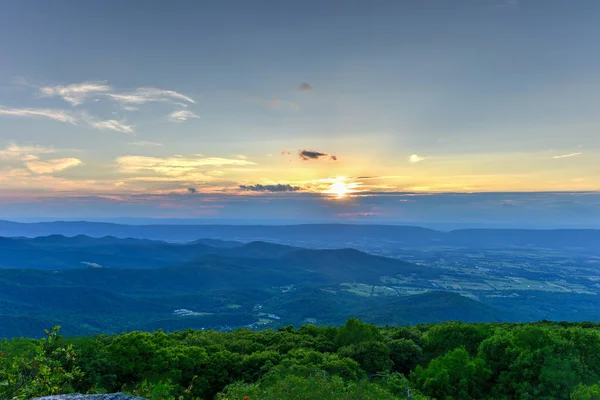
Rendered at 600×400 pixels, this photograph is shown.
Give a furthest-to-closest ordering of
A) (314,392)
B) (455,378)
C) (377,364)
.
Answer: (377,364) → (455,378) → (314,392)

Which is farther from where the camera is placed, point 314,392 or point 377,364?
point 377,364

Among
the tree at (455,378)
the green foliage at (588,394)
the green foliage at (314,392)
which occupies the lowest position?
the tree at (455,378)

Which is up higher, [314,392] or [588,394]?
[314,392]

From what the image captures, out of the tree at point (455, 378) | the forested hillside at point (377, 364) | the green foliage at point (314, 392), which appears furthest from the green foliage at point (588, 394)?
the green foliage at point (314, 392)

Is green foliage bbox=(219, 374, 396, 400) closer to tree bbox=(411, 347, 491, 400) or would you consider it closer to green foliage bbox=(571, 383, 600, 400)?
green foliage bbox=(571, 383, 600, 400)

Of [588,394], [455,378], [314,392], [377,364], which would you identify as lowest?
[377,364]

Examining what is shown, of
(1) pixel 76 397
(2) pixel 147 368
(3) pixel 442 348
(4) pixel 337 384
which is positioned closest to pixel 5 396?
(1) pixel 76 397

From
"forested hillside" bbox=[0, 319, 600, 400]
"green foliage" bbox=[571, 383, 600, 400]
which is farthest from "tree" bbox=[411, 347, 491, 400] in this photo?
"green foliage" bbox=[571, 383, 600, 400]

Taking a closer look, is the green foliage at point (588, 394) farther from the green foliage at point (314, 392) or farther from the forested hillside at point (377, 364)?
the green foliage at point (314, 392)

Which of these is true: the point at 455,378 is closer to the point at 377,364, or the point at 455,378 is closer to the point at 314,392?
the point at 377,364

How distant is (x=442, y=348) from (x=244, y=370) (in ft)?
87.2

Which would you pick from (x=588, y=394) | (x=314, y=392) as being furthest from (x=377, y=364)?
(x=314, y=392)

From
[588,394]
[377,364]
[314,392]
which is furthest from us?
[377,364]

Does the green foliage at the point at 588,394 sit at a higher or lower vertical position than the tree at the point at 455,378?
higher
